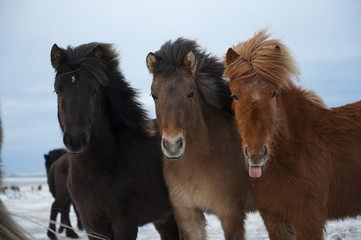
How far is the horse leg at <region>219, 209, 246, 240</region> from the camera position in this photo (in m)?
3.64

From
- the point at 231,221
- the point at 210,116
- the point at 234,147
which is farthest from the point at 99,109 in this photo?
the point at 231,221

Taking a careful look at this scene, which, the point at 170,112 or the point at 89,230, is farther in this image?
the point at 89,230

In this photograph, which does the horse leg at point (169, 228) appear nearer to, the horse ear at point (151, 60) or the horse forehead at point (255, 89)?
the horse ear at point (151, 60)

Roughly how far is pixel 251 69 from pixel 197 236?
6.14 ft

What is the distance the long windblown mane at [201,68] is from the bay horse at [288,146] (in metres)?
0.63

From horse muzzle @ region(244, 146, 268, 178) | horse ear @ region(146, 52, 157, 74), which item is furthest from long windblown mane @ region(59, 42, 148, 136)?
horse muzzle @ region(244, 146, 268, 178)

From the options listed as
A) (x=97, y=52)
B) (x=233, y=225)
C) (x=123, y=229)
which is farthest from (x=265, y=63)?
(x=123, y=229)

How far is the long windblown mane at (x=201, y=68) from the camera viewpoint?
155 inches

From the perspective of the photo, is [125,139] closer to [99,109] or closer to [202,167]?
[99,109]

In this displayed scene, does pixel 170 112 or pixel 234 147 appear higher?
pixel 170 112

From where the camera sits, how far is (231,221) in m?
3.65

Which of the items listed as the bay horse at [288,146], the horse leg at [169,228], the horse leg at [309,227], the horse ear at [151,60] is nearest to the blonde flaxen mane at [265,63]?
the bay horse at [288,146]

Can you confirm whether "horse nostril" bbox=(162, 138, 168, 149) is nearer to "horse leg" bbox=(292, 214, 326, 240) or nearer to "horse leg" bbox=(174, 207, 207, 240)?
"horse leg" bbox=(174, 207, 207, 240)

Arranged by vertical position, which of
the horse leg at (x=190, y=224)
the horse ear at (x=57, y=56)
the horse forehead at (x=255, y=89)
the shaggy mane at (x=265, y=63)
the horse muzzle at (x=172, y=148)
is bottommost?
the horse leg at (x=190, y=224)
